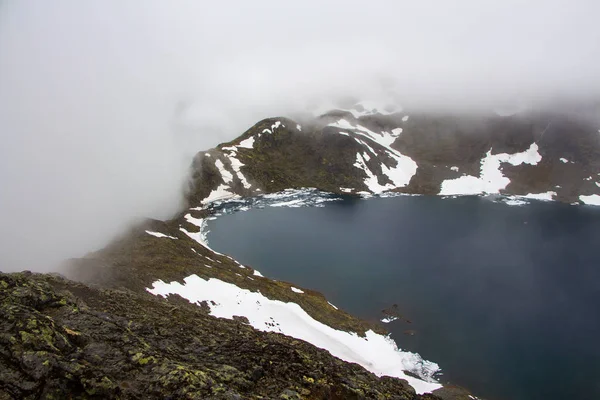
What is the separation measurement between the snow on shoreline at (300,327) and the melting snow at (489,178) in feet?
375

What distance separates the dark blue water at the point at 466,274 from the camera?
166ft

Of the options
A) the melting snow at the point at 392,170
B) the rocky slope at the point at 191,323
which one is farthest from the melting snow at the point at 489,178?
the melting snow at the point at 392,170

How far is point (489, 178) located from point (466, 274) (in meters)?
102

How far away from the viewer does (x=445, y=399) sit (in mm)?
39688

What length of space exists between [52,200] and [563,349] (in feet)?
410

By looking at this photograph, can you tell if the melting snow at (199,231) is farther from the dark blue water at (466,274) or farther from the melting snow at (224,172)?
the melting snow at (224,172)

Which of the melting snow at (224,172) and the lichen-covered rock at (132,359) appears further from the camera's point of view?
the melting snow at (224,172)

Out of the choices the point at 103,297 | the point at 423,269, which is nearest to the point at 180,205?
the point at 423,269

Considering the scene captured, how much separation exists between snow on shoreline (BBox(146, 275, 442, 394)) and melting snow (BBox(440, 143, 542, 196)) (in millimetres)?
114148

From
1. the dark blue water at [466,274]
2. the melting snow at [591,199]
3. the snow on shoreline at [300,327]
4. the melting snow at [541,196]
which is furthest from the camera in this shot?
the melting snow at [541,196]

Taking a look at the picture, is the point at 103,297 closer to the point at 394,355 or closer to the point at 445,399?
the point at 445,399

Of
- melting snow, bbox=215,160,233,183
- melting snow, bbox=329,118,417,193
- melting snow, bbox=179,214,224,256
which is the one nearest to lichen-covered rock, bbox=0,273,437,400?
melting snow, bbox=179,214,224,256

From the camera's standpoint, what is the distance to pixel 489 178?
531ft

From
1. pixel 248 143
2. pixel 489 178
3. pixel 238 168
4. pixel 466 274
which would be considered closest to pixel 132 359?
pixel 466 274
